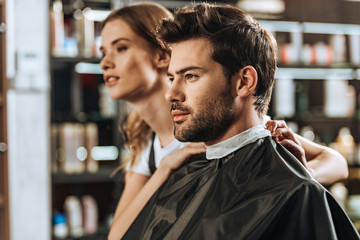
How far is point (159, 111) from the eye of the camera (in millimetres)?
1741

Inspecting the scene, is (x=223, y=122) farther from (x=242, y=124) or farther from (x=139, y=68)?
(x=139, y=68)

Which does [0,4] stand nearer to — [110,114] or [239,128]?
[110,114]

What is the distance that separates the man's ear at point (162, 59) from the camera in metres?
1.71

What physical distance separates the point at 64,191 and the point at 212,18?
299 centimetres

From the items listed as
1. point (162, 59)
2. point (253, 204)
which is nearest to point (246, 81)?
point (253, 204)

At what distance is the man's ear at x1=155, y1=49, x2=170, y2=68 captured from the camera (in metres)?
1.71

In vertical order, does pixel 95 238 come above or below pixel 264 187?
below

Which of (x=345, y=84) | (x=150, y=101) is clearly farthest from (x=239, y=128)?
(x=345, y=84)

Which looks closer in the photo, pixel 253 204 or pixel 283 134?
pixel 253 204

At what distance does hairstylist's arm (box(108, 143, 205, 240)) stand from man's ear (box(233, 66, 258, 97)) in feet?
0.95

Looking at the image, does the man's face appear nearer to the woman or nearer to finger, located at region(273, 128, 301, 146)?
finger, located at region(273, 128, 301, 146)

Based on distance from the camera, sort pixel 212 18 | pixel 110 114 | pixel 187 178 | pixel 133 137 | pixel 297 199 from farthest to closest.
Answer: pixel 110 114 < pixel 133 137 < pixel 187 178 < pixel 212 18 < pixel 297 199

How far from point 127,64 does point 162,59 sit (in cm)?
14

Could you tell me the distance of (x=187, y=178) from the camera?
1391mm
